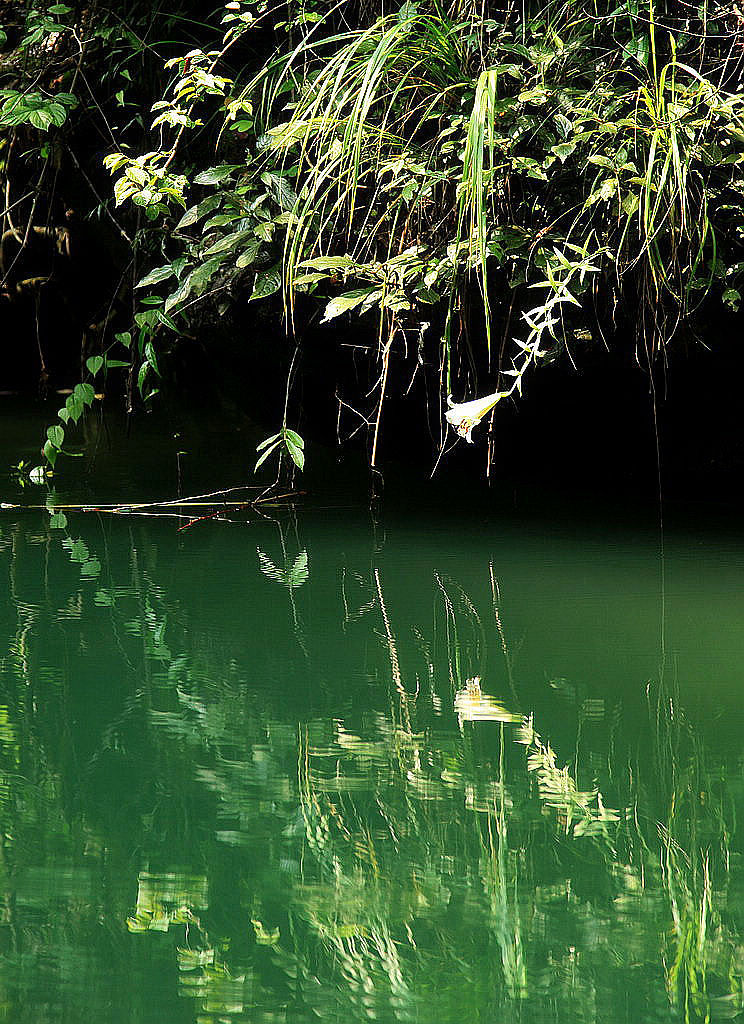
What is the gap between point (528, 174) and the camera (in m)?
1.73

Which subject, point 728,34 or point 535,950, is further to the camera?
point 728,34

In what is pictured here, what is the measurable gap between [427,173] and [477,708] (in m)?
0.93

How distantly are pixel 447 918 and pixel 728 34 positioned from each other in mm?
1631

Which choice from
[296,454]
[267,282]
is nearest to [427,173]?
[267,282]

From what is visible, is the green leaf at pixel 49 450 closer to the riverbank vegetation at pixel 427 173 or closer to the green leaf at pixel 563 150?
the riverbank vegetation at pixel 427 173

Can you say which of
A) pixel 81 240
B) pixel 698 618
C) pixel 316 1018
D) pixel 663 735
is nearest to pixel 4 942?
pixel 316 1018

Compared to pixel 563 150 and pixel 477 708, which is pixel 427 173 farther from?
pixel 477 708

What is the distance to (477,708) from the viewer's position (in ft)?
3.69

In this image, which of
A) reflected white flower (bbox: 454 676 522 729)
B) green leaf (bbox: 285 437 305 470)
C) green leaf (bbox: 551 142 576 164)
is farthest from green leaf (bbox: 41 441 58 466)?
reflected white flower (bbox: 454 676 522 729)

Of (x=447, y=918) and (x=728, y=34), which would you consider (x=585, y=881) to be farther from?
(x=728, y=34)

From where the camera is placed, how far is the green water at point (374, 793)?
0.68 m

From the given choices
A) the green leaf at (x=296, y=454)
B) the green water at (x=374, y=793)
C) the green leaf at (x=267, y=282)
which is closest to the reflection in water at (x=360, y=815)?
the green water at (x=374, y=793)

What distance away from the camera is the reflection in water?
674mm

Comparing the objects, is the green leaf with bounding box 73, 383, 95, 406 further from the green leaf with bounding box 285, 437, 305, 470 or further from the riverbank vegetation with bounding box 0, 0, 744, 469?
the green leaf with bounding box 285, 437, 305, 470
